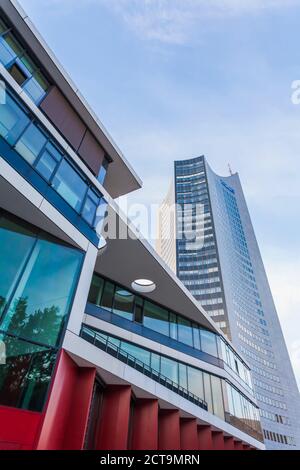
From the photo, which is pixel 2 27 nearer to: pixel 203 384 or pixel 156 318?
pixel 156 318

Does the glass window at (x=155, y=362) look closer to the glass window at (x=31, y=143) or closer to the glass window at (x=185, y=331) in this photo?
the glass window at (x=185, y=331)

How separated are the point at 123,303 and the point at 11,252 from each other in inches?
398

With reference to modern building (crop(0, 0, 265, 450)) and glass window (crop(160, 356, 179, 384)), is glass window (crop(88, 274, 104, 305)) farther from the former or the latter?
glass window (crop(160, 356, 179, 384))

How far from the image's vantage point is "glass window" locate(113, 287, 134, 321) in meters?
16.7

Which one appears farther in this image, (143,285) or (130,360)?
(143,285)

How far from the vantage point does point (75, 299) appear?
31.1 feet

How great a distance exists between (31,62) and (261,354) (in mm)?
116407

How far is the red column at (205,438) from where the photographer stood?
1509 cm

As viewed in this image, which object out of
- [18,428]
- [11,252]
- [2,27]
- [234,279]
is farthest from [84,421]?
[234,279]

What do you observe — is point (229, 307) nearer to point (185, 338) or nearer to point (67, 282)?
point (185, 338)

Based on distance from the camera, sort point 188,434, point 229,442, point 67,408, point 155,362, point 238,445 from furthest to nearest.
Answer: point 238,445
point 229,442
point 155,362
point 188,434
point 67,408

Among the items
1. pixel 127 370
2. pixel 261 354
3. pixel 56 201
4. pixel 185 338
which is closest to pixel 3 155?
pixel 56 201

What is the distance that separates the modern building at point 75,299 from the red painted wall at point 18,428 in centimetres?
3

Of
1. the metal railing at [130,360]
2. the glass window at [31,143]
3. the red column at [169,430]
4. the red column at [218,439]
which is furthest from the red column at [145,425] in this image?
the glass window at [31,143]
